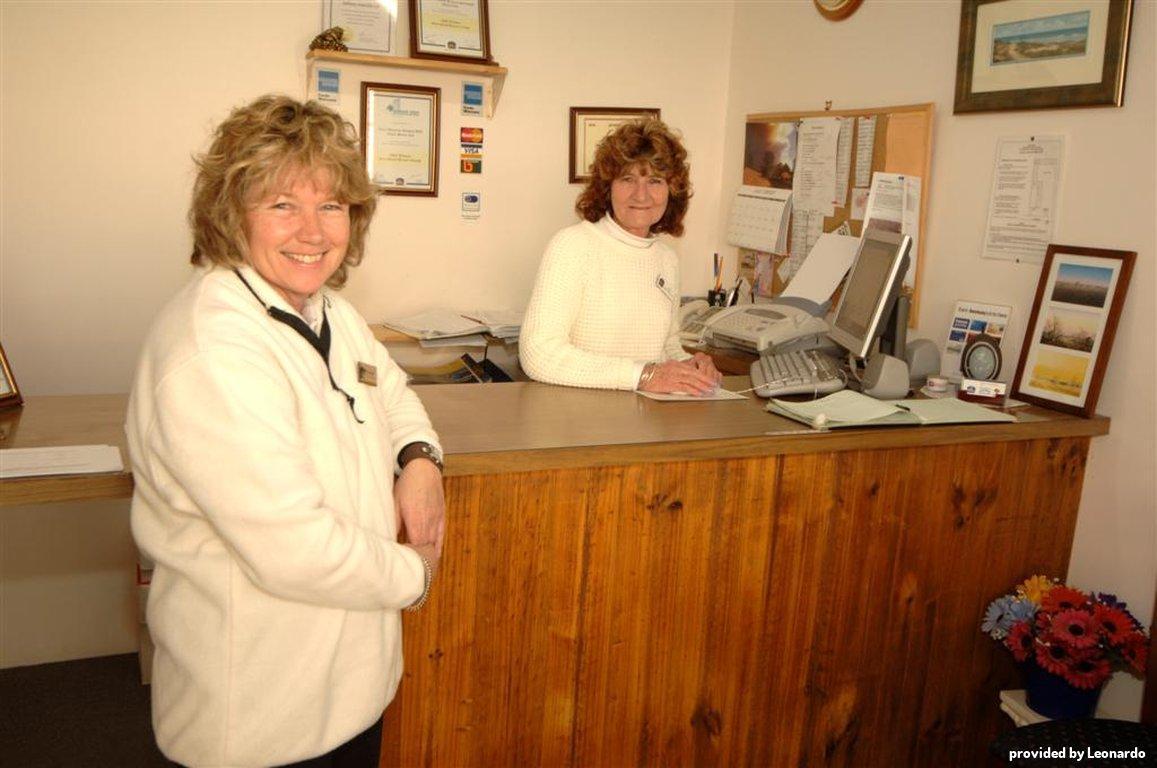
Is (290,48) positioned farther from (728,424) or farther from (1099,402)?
(1099,402)

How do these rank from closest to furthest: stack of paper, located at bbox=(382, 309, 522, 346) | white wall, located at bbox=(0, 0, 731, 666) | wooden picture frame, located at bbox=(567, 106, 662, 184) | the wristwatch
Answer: the wristwatch < white wall, located at bbox=(0, 0, 731, 666) < stack of paper, located at bbox=(382, 309, 522, 346) < wooden picture frame, located at bbox=(567, 106, 662, 184)

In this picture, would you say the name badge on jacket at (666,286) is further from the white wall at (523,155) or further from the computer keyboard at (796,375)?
the white wall at (523,155)

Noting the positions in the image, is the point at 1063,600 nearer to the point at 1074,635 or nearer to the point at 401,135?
the point at 1074,635

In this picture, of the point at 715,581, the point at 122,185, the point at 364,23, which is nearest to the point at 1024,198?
the point at 715,581

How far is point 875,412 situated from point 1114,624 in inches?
25.4

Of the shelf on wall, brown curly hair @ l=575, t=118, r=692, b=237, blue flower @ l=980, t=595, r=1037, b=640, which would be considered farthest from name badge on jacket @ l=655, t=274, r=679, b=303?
the shelf on wall

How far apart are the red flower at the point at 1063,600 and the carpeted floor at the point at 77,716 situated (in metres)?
2.03

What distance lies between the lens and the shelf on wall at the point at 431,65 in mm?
3178

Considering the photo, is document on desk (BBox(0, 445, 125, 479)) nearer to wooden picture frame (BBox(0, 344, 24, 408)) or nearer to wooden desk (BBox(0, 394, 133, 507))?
wooden desk (BBox(0, 394, 133, 507))

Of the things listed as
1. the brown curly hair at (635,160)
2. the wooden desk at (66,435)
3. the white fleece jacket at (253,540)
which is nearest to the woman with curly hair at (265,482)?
the white fleece jacket at (253,540)

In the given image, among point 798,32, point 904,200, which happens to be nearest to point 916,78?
point 904,200

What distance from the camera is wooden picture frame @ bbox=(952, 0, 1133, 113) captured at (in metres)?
2.31

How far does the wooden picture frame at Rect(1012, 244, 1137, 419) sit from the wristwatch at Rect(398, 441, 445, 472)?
57.2 inches

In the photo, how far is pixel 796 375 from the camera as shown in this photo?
2.41 m
